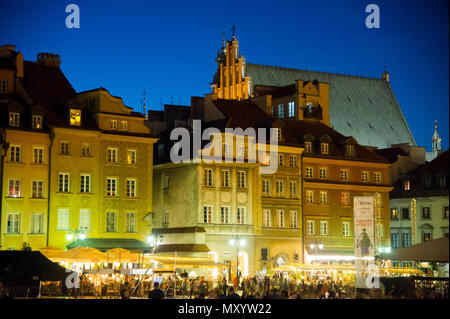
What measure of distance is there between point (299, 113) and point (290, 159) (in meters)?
10.9

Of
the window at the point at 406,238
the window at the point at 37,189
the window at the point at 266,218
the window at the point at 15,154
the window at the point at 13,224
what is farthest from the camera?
the window at the point at 406,238

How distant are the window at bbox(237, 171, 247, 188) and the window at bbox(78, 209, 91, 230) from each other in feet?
42.0

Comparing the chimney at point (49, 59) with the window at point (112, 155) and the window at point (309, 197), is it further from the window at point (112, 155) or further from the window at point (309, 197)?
the window at point (309, 197)

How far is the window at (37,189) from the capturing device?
57062 mm

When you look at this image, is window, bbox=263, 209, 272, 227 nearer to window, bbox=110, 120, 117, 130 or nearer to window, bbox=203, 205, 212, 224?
window, bbox=203, 205, 212, 224

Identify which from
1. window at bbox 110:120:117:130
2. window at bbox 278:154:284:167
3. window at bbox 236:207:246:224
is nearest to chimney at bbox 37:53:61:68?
window at bbox 110:120:117:130

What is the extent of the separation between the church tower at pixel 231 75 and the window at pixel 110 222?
34678mm

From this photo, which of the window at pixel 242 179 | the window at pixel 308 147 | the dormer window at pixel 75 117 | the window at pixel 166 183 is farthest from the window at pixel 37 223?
the window at pixel 308 147

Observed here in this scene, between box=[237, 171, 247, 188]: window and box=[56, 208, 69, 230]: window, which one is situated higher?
box=[237, 171, 247, 188]: window

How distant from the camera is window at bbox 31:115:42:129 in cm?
5719
